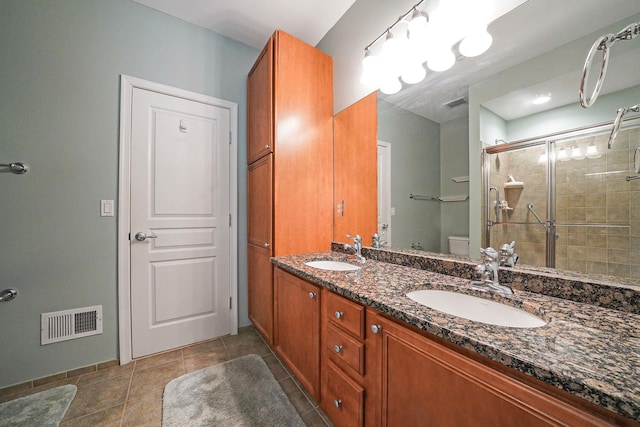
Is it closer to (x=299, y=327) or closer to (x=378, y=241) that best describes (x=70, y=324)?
(x=299, y=327)

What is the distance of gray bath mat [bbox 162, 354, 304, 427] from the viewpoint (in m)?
1.22

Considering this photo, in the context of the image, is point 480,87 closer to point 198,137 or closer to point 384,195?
point 384,195

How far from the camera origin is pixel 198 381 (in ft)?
4.92

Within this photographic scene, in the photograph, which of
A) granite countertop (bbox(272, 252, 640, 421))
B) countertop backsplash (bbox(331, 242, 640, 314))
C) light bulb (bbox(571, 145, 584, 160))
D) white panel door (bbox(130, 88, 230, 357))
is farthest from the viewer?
white panel door (bbox(130, 88, 230, 357))

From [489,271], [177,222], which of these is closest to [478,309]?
[489,271]

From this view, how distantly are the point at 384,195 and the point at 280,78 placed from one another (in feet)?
3.78

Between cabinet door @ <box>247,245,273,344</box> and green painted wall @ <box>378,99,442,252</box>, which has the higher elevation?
green painted wall @ <box>378,99,442,252</box>

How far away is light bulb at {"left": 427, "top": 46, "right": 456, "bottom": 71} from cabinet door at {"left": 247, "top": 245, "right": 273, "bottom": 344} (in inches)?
62.2

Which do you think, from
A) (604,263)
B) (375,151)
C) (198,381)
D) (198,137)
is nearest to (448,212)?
(604,263)

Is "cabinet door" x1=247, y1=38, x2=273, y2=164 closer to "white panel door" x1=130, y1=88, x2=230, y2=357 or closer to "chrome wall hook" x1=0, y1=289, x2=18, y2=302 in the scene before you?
"white panel door" x1=130, y1=88, x2=230, y2=357

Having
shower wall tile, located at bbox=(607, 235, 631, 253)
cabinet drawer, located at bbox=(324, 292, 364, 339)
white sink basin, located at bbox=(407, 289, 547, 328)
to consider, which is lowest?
cabinet drawer, located at bbox=(324, 292, 364, 339)

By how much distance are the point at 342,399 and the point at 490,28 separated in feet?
5.81

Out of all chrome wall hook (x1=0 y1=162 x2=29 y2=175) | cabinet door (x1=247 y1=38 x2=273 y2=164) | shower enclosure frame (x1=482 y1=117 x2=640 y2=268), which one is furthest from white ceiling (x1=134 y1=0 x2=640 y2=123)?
chrome wall hook (x1=0 y1=162 x2=29 y2=175)

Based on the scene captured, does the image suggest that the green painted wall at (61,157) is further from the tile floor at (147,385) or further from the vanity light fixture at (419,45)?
the vanity light fixture at (419,45)
